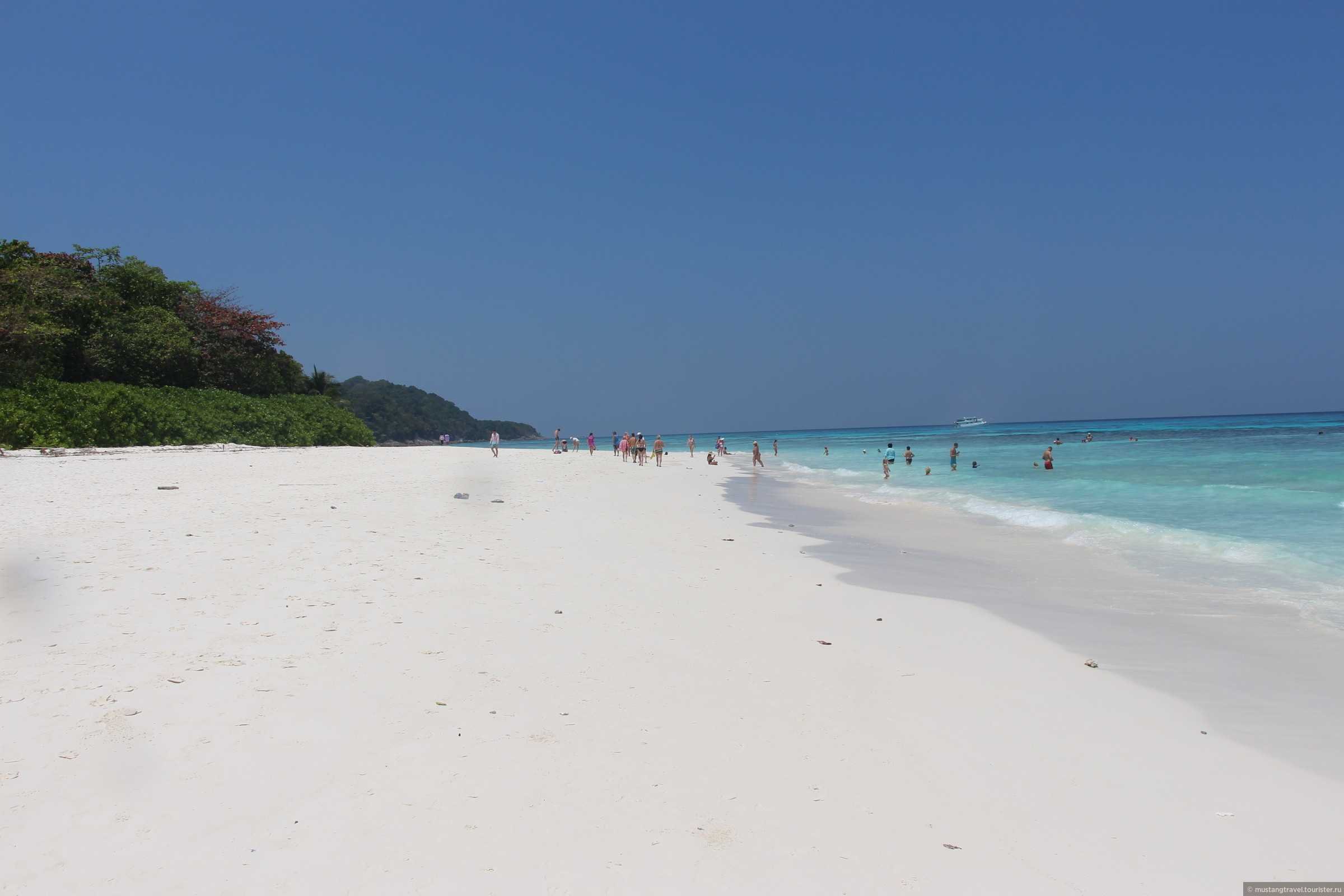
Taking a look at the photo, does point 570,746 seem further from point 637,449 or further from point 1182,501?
point 637,449

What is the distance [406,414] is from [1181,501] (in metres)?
118

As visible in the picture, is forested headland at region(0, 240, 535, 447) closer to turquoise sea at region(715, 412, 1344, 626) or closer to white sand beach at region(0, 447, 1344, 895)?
white sand beach at region(0, 447, 1344, 895)

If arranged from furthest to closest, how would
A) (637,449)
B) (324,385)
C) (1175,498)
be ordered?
(324,385) < (637,449) < (1175,498)

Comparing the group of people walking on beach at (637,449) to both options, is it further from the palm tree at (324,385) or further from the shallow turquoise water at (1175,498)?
the palm tree at (324,385)

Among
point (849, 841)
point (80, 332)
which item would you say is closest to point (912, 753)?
point (849, 841)

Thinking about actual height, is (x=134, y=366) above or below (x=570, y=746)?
above

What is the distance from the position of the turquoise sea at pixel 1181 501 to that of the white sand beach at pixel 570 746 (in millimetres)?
4679

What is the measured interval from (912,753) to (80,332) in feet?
122

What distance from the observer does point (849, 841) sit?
287 cm

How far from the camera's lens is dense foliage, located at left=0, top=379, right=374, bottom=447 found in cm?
2044

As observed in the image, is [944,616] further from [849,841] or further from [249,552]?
[249,552]

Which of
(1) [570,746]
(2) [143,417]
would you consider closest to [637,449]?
(2) [143,417]

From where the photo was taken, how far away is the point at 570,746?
3.56 m

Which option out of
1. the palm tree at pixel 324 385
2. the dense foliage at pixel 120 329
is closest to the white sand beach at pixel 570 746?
the dense foliage at pixel 120 329
